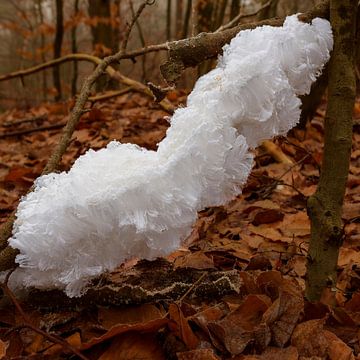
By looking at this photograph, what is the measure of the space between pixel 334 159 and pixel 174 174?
0.45 metres

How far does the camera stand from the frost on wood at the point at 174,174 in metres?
1.10

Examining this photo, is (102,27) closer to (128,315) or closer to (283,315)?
(128,315)

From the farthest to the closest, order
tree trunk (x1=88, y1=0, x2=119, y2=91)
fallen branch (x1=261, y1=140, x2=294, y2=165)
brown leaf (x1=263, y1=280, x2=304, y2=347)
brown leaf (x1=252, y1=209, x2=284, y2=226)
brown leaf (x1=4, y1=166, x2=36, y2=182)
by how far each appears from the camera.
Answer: tree trunk (x1=88, y1=0, x2=119, y2=91) < fallen branch (x1=261, y1=140, x2=294, y2=165) < brown leaf (x1=4, y1=166, x2=36, y2=182) < brown leaf (x1=252, y1=209, x2=284, y2=226) < brown leaf (x1=263, y1=280, x2=304, y2=347)

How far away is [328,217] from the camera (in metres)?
1.32

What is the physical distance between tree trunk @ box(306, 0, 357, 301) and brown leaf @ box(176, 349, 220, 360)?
0.42m

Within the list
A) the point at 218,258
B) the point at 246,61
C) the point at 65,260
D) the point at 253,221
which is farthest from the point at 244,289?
the point at 253,221

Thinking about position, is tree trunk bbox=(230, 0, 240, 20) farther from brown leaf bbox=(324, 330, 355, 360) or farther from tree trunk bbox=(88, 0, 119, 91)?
brown leaf bbox=(324, 330, 355, 360)

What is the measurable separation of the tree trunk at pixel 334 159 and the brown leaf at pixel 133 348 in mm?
489

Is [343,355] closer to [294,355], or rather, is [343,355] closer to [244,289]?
[294,355]

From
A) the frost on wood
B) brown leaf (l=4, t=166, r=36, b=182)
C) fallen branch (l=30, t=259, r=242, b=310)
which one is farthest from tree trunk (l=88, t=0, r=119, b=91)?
the frost on wood

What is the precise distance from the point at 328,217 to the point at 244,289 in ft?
1.02

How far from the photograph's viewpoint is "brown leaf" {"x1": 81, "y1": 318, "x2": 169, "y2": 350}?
1.13 m

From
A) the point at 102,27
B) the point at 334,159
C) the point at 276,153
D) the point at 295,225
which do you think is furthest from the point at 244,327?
the point at 102,27

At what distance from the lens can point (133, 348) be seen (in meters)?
1.14
